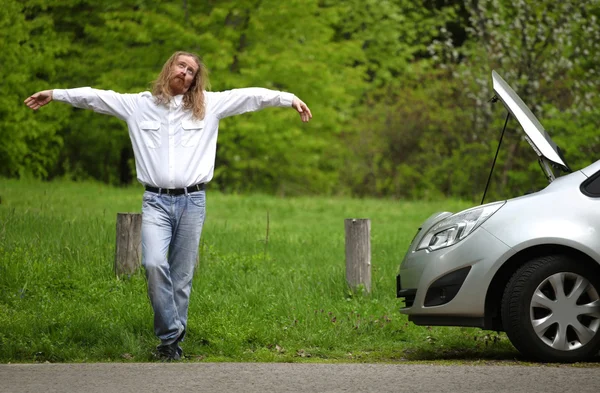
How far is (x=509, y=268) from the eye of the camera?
7.00m

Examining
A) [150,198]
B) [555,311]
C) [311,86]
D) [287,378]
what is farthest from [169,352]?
[311,86]

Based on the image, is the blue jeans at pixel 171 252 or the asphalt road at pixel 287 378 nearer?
the asphalt road at pixel 287 378

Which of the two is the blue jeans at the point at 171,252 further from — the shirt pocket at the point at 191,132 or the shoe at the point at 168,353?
the shirt pocket at the point at 191,132

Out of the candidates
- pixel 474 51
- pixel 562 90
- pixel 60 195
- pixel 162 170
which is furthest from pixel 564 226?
pixel 474 51

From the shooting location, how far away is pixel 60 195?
1866 cm

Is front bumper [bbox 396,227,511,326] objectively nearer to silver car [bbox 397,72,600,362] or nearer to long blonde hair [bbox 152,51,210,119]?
silver car [bbox 397,72,600,362]

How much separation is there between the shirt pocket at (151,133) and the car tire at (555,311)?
252cm

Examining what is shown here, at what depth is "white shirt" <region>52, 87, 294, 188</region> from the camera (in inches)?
271

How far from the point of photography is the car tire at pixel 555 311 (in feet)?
22.2

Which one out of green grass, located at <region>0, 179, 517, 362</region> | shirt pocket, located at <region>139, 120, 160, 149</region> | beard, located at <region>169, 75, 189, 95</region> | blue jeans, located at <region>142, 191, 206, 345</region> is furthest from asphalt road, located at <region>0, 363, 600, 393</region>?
beard, located at <region>169, 75, 189, 95</region>

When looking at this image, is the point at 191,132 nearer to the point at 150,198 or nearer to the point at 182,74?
the point at 182,74

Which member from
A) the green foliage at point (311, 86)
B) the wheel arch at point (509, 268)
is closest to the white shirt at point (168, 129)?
the wheel arch at point (509, 268)

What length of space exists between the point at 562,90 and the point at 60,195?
525 inches

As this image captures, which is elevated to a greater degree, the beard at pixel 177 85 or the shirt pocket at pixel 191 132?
the beard at pixel 177 85
